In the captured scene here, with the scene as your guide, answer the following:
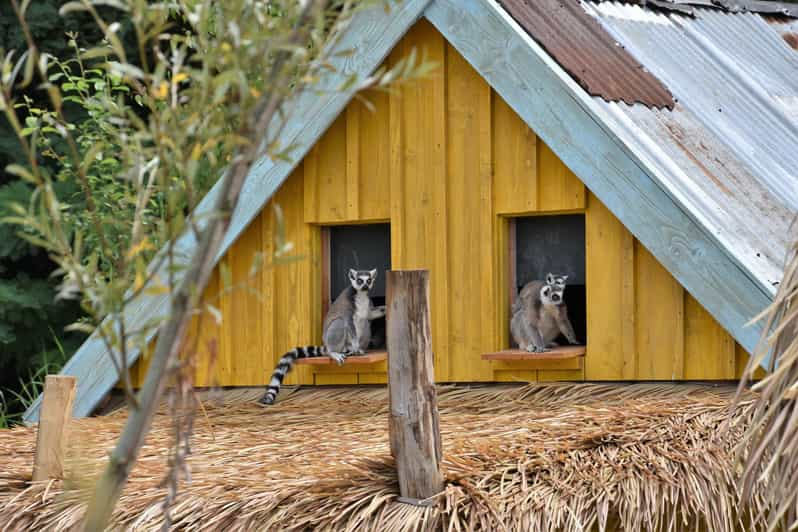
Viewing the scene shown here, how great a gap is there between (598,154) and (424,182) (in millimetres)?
1246

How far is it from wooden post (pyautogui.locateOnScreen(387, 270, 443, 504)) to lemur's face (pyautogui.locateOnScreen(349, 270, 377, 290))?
9.05 ft

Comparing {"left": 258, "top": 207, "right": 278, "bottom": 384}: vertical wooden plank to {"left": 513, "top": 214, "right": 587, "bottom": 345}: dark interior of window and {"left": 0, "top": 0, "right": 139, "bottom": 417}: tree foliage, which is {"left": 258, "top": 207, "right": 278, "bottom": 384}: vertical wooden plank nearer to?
{"left": 513, "top": 214, "right": 587, "bottom": 345}: dark interior of window

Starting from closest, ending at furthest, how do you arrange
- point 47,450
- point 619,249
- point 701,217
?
point 47,450, point 701,217, point 619,249

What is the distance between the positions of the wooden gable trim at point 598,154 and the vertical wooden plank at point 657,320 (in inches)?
11.5

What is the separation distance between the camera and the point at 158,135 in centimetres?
233

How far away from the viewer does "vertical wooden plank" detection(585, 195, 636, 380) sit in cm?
666

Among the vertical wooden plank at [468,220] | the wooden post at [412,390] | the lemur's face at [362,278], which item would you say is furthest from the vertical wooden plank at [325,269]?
the wooden post at [412,390]

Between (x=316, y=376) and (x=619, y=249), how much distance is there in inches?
80.7

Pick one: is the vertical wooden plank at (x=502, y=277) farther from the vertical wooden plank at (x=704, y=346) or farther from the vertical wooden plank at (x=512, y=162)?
the vertical wooden plank at (x=704, y=346)

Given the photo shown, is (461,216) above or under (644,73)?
under

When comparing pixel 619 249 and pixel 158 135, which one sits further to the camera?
pixel 619 249

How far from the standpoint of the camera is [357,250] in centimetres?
807

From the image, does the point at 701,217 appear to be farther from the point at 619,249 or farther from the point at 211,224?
the point at 211,224

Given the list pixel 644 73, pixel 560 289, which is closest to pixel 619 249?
pixel 560 289
